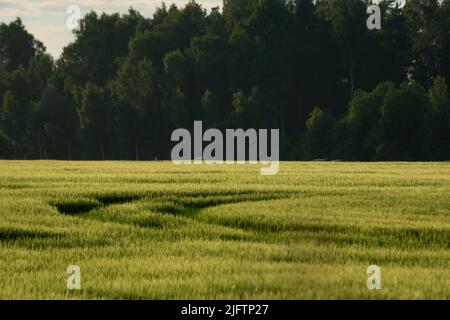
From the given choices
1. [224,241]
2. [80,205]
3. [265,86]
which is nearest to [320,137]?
[265,86]

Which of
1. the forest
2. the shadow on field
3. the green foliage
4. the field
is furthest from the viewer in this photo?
the green foliage

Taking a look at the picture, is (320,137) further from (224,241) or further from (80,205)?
(224,241)

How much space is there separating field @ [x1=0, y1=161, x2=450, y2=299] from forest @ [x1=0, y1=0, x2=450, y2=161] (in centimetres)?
6368

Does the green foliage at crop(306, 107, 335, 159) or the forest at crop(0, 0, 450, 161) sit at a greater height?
the forest at crop(0, 0, 450, 161)

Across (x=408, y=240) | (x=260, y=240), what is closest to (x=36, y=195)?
(x=260, y=240)

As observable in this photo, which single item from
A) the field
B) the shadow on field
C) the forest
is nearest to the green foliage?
the forest

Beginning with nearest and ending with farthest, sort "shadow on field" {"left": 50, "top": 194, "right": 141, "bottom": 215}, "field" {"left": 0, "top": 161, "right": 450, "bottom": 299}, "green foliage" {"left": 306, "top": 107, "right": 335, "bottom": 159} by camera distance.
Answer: "field" {"left": 0, "top": 161, "right": 450, "bottom": 299} → "shadow on field" {"left": 50, "top": 194, "right": 141, "bottom": 215} → "green foliage" {"left": 306, "top": 107, "right": 335, "bottom": 159}

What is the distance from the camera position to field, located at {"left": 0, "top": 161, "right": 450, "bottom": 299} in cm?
1262

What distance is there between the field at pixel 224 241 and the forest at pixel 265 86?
63681 millimetres

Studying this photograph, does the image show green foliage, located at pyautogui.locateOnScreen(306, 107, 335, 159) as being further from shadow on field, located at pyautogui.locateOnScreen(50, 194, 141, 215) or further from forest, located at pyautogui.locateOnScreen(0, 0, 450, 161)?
shadow on field, located at pyautogui.locateOnScreen(50, 194, 141, 215)

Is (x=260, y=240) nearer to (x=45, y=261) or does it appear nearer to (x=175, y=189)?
(x=45, y=261)

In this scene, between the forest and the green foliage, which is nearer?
the forest

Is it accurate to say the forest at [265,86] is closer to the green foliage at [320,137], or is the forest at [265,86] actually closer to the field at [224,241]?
the green foliage at [320,137]

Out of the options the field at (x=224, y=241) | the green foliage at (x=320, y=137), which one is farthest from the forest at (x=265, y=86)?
the field at (x=224, y=241)
